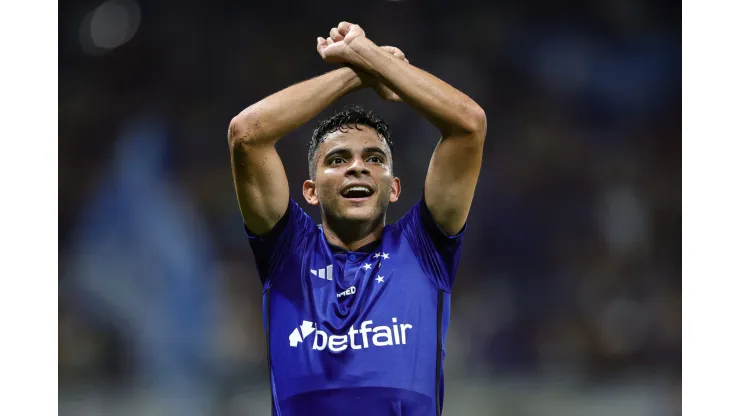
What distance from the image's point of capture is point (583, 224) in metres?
6.18

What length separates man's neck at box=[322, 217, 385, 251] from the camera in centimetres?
307

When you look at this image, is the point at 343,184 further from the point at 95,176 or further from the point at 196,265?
the point at 95,176

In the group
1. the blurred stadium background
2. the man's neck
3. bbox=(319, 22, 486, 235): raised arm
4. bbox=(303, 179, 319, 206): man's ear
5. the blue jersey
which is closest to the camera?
the blue jersey

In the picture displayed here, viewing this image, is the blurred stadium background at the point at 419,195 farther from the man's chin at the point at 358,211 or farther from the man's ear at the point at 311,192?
the man's chin at the point at 358,211

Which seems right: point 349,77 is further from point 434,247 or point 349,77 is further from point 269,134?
point 434,247

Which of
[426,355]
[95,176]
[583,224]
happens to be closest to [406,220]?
[426,355]

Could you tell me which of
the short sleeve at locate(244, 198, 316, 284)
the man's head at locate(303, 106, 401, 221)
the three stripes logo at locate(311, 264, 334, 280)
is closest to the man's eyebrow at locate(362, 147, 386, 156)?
the man's head at locate(303, 106, 401, 221)

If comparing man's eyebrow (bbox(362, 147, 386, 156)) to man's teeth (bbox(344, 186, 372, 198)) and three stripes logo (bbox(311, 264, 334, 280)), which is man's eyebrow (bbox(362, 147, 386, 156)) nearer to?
man's teeth (bbox(344, 186, 372, 198))

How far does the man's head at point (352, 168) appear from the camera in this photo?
9.81 ft

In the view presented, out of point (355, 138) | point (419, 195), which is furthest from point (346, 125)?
point (419, 195)

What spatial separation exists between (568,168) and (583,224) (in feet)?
1.63

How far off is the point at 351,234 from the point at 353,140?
0.39 meters

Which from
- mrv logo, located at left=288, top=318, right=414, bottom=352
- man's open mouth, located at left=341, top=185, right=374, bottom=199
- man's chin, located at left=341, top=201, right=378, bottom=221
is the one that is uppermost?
man's open mouth, located at left=341, top=185, right=374, bottom=199

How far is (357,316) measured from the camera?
2.83 meters
